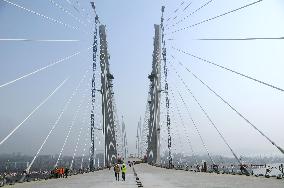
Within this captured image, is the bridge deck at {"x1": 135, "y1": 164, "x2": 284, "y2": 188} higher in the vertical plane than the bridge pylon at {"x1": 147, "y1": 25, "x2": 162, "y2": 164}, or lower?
lower

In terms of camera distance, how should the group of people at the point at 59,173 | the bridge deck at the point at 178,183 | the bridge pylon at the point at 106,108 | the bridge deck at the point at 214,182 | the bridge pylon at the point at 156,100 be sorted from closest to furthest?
the bridge deck at the point at 214,182 → the bridge deck at the point at 178,183 → the group of people at the point at 59,173 → the bridge pylon at the point at 106,108 → the bridge pylon at the point at 156,100

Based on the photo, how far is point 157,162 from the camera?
5859cm

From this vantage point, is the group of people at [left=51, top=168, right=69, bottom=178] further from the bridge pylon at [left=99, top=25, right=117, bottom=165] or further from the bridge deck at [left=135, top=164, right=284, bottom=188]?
the bridge pylon at [left=99, top=25, right=117, bottom=165]

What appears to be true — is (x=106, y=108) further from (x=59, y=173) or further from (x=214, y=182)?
(x=214, y=182)

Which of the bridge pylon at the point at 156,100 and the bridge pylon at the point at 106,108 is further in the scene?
the bridge pylon at the point at 156,100

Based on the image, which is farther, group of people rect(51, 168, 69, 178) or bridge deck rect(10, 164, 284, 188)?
group of people rect(51, 168, 69, 178)

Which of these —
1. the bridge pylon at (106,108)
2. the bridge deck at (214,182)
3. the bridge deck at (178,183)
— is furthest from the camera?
the bridge pylon at (106,108)

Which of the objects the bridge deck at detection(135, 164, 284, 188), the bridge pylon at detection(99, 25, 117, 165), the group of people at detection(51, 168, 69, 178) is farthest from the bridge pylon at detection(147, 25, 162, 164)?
the bridge deck at detection(135, 164, 284, 188)

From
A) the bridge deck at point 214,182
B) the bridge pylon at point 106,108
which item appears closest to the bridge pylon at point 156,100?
the bridge pylon at point 106,108

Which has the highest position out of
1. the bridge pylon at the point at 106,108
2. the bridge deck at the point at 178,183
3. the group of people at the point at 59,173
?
the bridge pylon at the point at 106,108

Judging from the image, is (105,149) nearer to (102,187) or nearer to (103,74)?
(103,74)

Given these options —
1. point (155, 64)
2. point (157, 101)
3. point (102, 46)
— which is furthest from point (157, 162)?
point (102, 46)

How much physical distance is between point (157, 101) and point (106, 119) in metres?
7.66

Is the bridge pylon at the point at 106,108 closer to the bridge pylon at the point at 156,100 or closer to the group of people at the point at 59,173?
the bridge pylon at the point at 156,100
